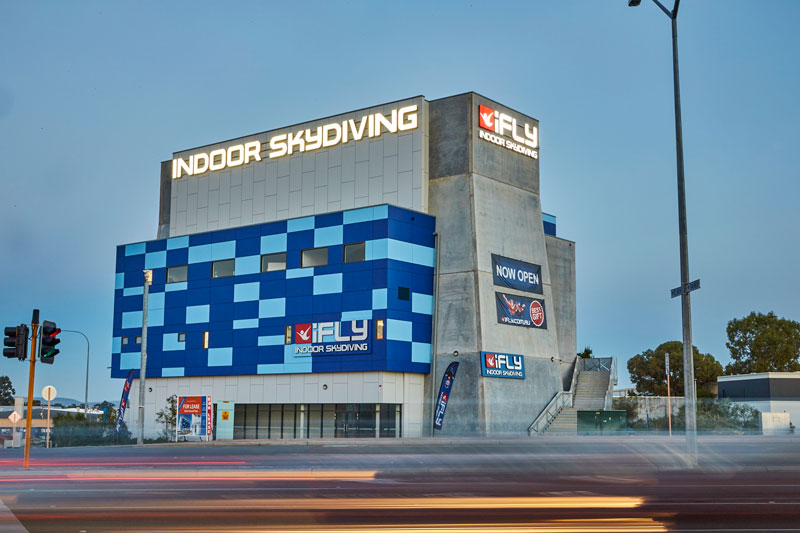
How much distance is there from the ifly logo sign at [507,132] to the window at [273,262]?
597 inches

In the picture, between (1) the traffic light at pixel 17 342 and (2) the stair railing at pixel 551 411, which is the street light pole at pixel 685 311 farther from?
(2) the stair railing at pixel 551 411

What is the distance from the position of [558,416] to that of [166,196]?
35.8m

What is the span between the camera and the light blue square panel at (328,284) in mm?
55156

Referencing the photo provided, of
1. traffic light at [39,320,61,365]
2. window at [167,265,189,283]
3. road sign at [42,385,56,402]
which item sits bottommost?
road sign at [42,385,56,402]

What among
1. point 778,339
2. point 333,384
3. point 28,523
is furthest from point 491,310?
point 778,339

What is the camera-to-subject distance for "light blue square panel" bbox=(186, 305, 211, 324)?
201ft

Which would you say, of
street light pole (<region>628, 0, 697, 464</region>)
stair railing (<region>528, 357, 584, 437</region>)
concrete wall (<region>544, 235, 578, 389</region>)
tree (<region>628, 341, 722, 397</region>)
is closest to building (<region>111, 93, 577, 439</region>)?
stair railing (<region>528, 357, 584, 437</region>)

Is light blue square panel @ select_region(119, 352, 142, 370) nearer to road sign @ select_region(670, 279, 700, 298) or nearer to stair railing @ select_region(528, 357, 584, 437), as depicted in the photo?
stair railing @ select_region(528, 357, 584, 437)

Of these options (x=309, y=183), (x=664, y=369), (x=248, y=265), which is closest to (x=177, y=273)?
(x=248, y=265)

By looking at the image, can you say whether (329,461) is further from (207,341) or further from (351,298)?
(207,341)

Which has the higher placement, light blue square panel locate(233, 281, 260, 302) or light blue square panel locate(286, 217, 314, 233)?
light blue square panel locate(286, 217, 314, 233)

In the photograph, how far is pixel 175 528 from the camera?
12375 mm

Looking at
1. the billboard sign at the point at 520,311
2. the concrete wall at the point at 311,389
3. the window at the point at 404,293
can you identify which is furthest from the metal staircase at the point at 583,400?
the window at the point at 404,293

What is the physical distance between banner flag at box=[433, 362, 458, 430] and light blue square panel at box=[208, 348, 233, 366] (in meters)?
14.9
